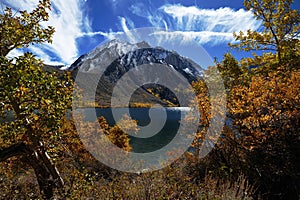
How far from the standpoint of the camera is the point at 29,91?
5020 millimetres

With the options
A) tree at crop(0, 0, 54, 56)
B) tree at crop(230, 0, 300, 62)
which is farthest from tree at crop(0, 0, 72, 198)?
tree at crop(230, 0, 300, 62)

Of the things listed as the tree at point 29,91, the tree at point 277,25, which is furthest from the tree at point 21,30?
the tree at point 277,25

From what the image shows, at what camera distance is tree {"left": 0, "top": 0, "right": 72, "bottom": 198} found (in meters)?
4.03

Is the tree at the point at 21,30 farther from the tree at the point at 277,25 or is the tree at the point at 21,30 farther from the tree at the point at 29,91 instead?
the tree at the point at 277,25

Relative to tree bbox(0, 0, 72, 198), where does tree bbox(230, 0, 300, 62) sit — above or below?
above

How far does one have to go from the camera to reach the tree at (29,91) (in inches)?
159

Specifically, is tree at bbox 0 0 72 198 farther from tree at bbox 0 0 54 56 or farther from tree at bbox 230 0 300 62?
tree at bbox 230 0 300 62

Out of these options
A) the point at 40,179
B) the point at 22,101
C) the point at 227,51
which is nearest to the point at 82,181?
the point at 40,179

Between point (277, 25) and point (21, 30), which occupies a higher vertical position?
point (277, 25)

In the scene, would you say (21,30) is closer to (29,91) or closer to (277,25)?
(29,91)

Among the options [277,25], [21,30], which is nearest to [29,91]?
[21,30]

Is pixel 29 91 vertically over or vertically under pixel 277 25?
under

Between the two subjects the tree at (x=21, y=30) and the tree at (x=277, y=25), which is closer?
the tree at (x=21, y=30)

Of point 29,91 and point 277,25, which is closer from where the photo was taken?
point 29,91
